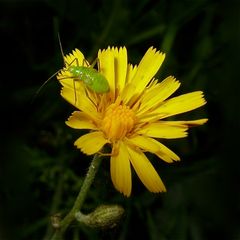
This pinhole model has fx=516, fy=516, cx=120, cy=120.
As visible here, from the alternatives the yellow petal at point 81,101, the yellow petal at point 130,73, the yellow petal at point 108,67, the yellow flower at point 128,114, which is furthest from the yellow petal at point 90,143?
the yellow petal at point 130,73

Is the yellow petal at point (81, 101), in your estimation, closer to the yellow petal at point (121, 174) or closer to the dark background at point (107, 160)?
the yellow petal at point (121, 174)

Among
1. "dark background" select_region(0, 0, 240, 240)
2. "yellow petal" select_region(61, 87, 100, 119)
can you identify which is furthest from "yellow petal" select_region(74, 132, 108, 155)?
"dark background" select_region(0, 0, 240, 240)

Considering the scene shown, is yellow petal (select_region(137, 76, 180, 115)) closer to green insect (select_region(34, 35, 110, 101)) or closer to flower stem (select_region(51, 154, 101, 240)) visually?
green insect (select_region(34, 35, 110, 101))

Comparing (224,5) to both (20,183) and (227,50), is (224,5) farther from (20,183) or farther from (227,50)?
(20,183)

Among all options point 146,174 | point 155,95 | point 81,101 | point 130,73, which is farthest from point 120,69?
point 146,174

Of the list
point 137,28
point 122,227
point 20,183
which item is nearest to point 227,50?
point 137,28

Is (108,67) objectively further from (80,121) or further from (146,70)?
(80,121)
